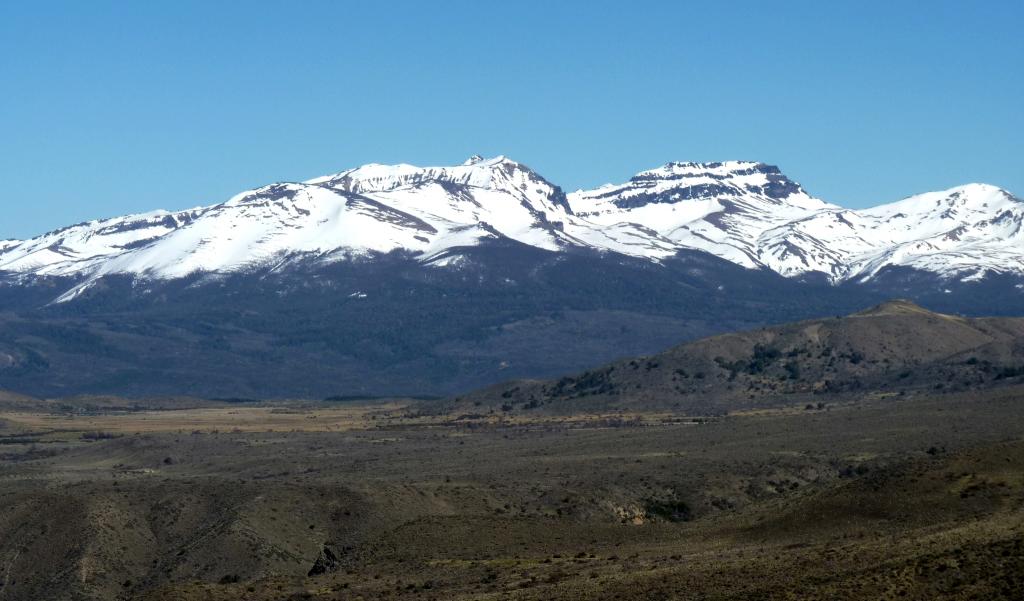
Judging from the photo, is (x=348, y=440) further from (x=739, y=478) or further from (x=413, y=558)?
(x=413, y=558)

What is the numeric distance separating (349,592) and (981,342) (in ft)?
509

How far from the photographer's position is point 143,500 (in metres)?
89.5

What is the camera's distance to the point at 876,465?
295 feet

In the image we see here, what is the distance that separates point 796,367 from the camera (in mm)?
187125

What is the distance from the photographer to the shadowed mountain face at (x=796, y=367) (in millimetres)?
171750

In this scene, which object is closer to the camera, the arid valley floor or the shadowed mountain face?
the arid valley floor

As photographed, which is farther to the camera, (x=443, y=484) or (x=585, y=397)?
(x=585, y=397)

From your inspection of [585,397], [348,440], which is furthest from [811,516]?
[585,397]

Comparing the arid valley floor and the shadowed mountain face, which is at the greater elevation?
the shadowed mountain face

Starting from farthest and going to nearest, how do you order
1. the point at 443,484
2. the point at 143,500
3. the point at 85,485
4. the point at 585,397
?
the point at 585,397, the point at 85,485, the point at 443,484, the point at 143,500

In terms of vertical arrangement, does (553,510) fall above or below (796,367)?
below

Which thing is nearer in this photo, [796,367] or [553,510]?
[553,510]

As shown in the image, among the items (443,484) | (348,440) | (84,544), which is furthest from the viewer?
(348,440)

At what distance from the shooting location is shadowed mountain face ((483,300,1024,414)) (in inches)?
6762
